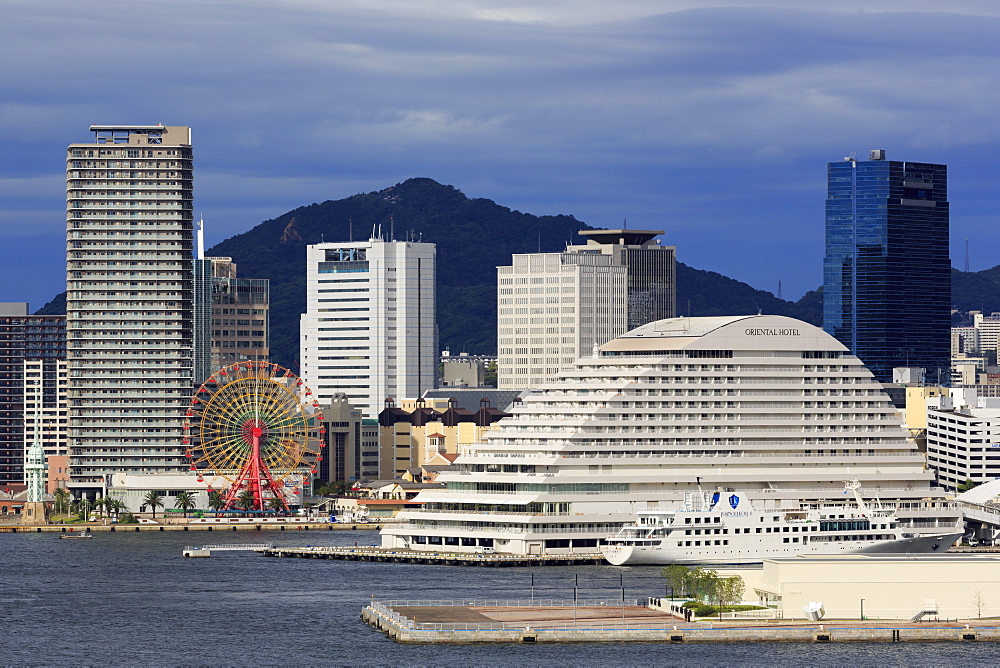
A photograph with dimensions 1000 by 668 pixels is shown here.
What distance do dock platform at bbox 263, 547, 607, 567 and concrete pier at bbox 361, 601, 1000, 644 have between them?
40.4 m

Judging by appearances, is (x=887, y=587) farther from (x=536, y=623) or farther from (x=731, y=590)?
(x=536, y=623)

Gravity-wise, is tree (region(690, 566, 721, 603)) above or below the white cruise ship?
below

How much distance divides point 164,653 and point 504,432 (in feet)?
210

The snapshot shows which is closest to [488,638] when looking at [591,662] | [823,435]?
[591,662]

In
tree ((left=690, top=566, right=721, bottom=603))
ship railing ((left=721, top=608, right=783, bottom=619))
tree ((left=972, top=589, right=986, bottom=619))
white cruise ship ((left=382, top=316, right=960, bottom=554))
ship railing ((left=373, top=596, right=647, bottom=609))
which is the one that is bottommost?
ship railing ((left=373, top=596, right=647, bottom=609))

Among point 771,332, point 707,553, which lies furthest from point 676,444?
point 707,553

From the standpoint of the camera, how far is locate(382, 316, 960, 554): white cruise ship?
171 meters

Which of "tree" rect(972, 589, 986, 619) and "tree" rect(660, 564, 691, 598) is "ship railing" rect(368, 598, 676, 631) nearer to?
"tree" rect(660, 564, 691, 598)

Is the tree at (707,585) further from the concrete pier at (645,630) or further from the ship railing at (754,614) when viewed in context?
the concrete pier at (645,630)

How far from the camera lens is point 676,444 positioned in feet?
581

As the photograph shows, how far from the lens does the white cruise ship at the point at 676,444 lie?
562 feet

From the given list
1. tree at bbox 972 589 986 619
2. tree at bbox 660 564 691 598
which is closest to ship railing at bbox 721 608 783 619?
tree at bbox 660 564 691 598

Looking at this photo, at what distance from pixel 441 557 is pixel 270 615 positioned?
3667 cm

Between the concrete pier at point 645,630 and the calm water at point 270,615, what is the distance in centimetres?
102
